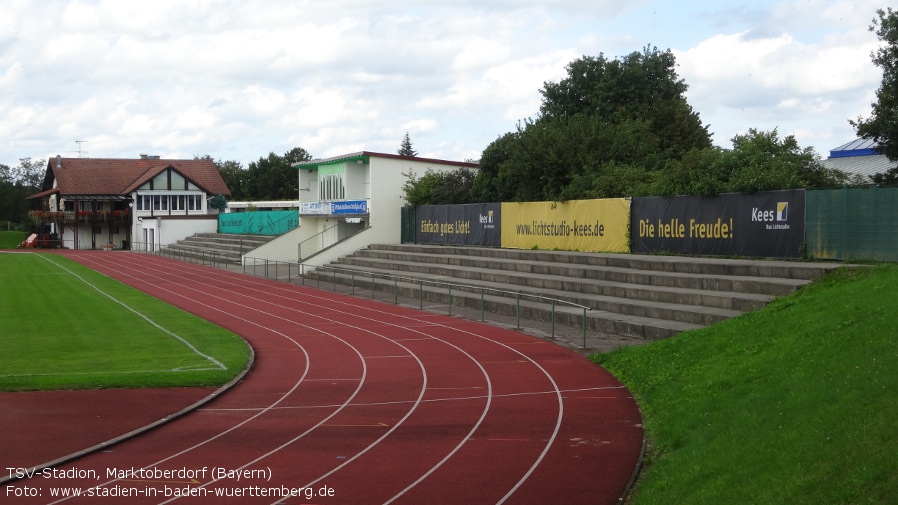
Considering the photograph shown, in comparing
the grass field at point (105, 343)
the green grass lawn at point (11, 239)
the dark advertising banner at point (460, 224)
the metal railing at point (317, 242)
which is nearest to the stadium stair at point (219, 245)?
the metal railing at point (317, 242)

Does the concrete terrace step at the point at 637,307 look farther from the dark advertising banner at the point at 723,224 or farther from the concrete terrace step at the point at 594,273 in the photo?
the dark advertising banner at the point at 723,224

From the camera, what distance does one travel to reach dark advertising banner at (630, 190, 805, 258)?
2210cm

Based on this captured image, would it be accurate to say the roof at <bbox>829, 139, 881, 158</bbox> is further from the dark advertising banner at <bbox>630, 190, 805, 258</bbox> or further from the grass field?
the grass field

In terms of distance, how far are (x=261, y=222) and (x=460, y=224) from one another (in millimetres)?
22435

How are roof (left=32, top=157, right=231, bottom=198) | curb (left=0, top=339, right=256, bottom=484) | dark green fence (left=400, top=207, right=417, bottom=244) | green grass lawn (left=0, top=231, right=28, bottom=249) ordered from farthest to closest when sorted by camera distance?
green grass lawn (left=0, top=231, right=28, bottom=249) → roof (left=32, top=157, right=231, bottom=198) → dark green fence (left=400, top=207, right=417, bottom=244) → curb (left=0, top=339, right=256, bottom=484)

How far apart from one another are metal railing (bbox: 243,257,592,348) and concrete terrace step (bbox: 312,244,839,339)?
0.28ft

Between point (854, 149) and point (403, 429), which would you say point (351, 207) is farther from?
point (403, 429)

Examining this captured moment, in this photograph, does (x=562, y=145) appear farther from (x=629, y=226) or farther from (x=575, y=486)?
(x=575, y=486)

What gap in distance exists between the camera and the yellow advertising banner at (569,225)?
1139 inches

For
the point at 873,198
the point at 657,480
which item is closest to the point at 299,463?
the point at 657,480

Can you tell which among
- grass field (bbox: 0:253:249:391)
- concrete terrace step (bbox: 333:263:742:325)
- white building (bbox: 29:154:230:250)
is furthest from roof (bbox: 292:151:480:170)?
white building (bbox: 29:154:230:250)

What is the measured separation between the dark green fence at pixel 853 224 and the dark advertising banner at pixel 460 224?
55.1 ft

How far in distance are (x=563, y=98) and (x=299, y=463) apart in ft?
153

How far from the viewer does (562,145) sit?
36.7m
